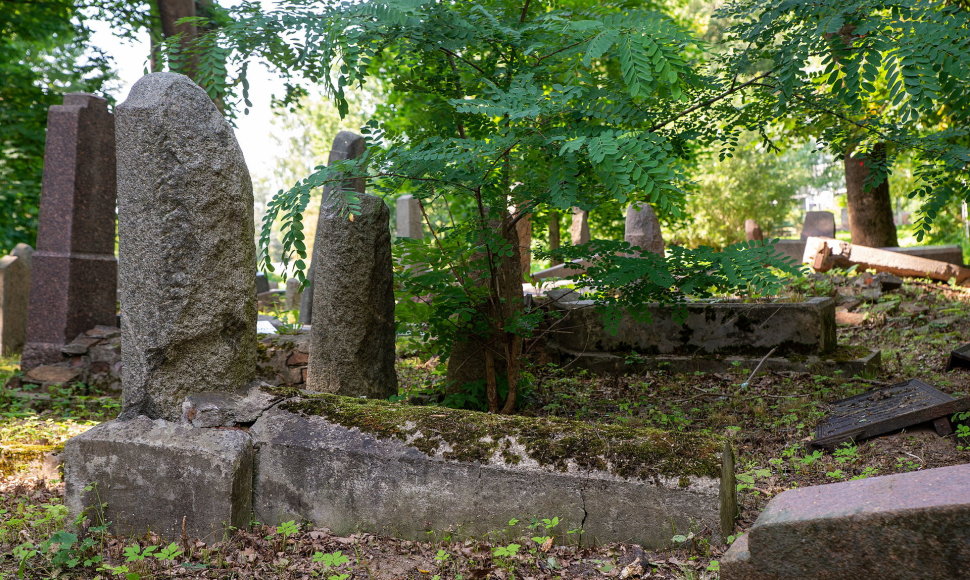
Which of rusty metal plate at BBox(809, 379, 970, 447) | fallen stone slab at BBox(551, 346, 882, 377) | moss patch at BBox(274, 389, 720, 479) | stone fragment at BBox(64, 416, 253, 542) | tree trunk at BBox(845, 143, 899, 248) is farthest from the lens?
tree trunk at BBox(845, 143, 899, 248)

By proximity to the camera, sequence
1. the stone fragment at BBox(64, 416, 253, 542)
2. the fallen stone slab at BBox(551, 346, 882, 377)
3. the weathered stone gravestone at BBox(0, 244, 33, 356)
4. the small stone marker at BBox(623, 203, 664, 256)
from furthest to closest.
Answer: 1. the small stone marker at BBox(623, 203, 664, 256)
2. the weathered stone gravestone at BBox(0, 244, 33, 356)
3. the fallen stone slab at BBox(551, 346, 882, 377)
4. the stone fragment at BBox(64, 416, 253, 542)

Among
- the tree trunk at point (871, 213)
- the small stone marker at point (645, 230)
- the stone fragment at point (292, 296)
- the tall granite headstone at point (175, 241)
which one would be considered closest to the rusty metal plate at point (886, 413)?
the tall granite headstone at point (175, 241)

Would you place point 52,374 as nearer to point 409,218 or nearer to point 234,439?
point 234,439

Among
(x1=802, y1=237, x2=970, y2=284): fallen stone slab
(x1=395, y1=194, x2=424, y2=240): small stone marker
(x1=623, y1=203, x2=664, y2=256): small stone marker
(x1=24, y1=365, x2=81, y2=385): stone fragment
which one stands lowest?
(x1=24, y1=365, x2=81, y2=385): stone fragment

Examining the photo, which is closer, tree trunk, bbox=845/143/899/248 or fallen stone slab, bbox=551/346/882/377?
fallen stone slab, bbox=551/346/882/377

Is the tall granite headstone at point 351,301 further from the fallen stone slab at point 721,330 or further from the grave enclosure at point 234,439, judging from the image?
the fallen stone slab at point 721,330

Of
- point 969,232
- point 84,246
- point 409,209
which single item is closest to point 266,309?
point 409,209

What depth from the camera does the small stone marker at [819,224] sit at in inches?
667

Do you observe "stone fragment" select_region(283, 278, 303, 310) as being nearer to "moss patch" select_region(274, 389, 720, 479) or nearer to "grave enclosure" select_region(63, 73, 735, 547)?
"grave enclosure" select_region(63, 73, 735, 547)

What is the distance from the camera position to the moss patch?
3412 millimetres

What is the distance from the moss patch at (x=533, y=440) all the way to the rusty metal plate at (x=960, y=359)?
4832 millimetres

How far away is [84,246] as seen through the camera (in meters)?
8.03

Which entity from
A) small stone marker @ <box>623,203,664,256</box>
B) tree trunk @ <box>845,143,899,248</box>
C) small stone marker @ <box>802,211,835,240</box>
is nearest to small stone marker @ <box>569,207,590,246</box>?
small stone marker @ <box>623,203,664,256</box>

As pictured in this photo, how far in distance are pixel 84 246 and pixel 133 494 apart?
5.36 metres
